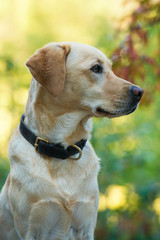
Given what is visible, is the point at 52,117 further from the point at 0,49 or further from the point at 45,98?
the point at 0,49

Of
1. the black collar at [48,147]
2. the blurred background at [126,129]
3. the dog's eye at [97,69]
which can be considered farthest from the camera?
the blurred background at [126,129]

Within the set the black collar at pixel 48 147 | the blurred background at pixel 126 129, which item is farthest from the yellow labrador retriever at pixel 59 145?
the blurred background at pixel 126 129

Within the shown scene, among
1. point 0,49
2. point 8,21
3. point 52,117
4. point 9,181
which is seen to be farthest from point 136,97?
point 8,21

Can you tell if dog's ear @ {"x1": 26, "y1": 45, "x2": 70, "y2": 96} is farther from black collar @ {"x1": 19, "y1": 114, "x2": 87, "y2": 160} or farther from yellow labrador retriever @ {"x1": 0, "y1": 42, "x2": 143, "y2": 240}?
black collar @ {"x1": 19, "y1": 114, "x2": 87, "y2": 160}

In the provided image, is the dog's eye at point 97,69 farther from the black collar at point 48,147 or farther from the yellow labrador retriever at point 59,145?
the black collar at point 48,147

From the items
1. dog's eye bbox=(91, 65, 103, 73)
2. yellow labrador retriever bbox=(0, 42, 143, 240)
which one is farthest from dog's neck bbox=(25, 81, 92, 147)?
dog's eye bbox=(91, 65, 103, 73)

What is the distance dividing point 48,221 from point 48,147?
520 mm

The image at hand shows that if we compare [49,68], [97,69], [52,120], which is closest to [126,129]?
[97,69]

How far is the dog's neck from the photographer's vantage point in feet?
8.72

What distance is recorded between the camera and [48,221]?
2494mm

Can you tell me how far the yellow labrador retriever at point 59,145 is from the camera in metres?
2.50

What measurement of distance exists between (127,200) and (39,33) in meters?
6.46

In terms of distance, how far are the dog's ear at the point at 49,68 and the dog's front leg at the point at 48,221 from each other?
79 centimetres

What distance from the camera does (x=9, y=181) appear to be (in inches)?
106
